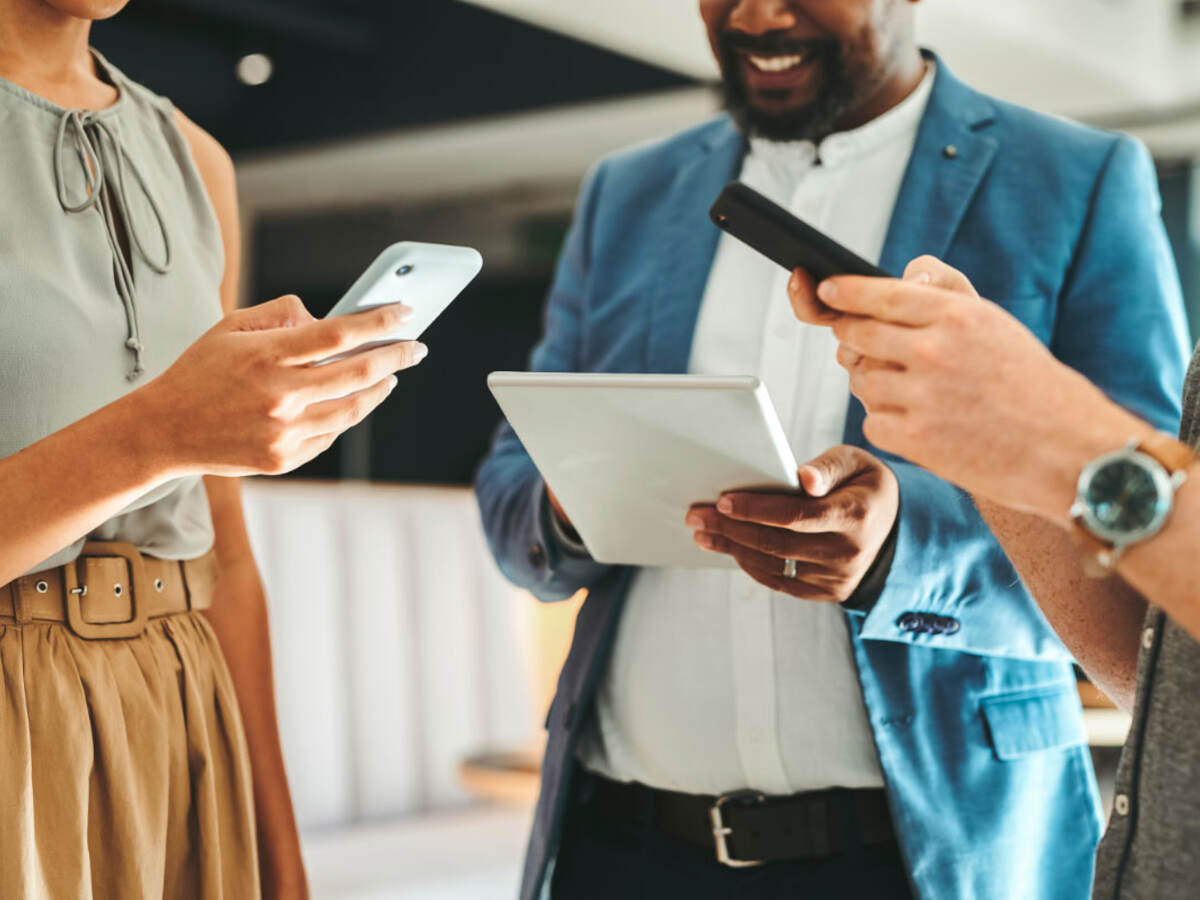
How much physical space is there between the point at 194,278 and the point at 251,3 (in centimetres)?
537

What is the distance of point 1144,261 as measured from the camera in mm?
1346

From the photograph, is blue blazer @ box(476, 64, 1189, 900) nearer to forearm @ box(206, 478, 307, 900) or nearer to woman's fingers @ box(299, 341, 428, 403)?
forearm @ box(206, 478, 307, 900)

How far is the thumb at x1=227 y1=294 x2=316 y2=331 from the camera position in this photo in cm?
96

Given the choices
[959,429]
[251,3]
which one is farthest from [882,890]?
[251,3]

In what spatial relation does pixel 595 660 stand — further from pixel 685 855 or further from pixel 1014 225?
pixel 1014 225

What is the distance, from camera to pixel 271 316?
970mm

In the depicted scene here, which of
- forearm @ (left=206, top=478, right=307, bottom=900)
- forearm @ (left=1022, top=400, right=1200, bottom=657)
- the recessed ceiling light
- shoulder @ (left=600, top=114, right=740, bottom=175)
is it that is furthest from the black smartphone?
the recessed ceiling light

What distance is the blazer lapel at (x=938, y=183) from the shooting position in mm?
1413

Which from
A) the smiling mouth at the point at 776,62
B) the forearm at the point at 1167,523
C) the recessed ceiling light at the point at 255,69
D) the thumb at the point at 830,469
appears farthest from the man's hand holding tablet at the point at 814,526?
the recessed ceiling light at the point at 255,69

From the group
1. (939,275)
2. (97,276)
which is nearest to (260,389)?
(97,276)

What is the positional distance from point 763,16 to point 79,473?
3.06 ft

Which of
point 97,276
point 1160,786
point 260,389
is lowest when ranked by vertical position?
point 1160,786

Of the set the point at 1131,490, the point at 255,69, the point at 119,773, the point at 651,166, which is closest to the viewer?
the point at 1131,490

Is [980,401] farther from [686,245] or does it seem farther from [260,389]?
[686,245]
